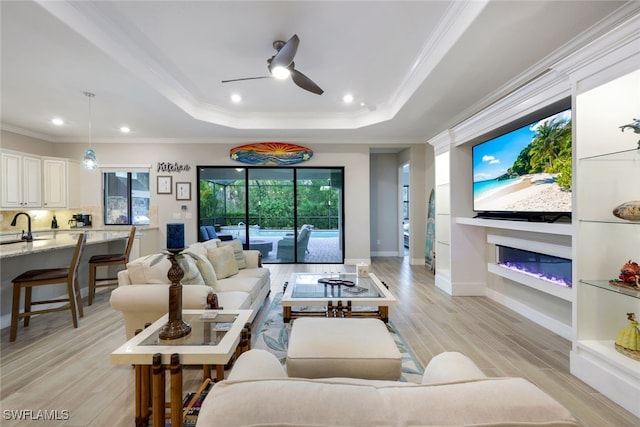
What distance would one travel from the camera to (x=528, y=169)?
2.95 metres

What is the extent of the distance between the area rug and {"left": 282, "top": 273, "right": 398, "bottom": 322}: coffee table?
0.15 m

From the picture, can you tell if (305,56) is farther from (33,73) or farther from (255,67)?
(33,73)

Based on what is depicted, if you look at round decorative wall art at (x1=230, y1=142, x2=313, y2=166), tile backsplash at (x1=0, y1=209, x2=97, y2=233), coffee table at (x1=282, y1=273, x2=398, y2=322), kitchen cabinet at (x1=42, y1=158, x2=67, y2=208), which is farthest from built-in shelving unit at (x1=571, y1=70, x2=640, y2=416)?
kitchen cabinet at (x1=42, y1=158, x2=67, y2=208)

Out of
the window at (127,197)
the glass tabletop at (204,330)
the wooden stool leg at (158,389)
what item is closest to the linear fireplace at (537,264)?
the glass tabletop at (204,330)

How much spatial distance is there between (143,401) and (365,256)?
5208 mm

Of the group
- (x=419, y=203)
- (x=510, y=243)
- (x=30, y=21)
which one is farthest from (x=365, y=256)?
(x=30, y=21)

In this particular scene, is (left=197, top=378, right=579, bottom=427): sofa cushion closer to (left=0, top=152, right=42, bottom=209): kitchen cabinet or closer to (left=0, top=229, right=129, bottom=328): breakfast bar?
(left=0, top=229, right=129, bottom=328): breakfast bar

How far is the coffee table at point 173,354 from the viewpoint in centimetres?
137

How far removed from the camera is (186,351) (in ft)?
4.70

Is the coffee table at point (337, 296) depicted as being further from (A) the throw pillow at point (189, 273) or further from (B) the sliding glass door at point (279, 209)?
(B) the sliding glass door at point (279, 209)

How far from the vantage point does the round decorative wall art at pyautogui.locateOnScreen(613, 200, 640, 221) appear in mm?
1849

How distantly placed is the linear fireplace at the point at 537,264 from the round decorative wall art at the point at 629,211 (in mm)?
872

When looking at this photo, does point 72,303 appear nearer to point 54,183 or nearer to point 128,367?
point 128,367

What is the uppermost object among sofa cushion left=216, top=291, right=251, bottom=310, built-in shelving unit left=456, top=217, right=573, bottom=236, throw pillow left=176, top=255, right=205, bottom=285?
built-in shelving unit left=456, top=217, right=573, bottom=236
